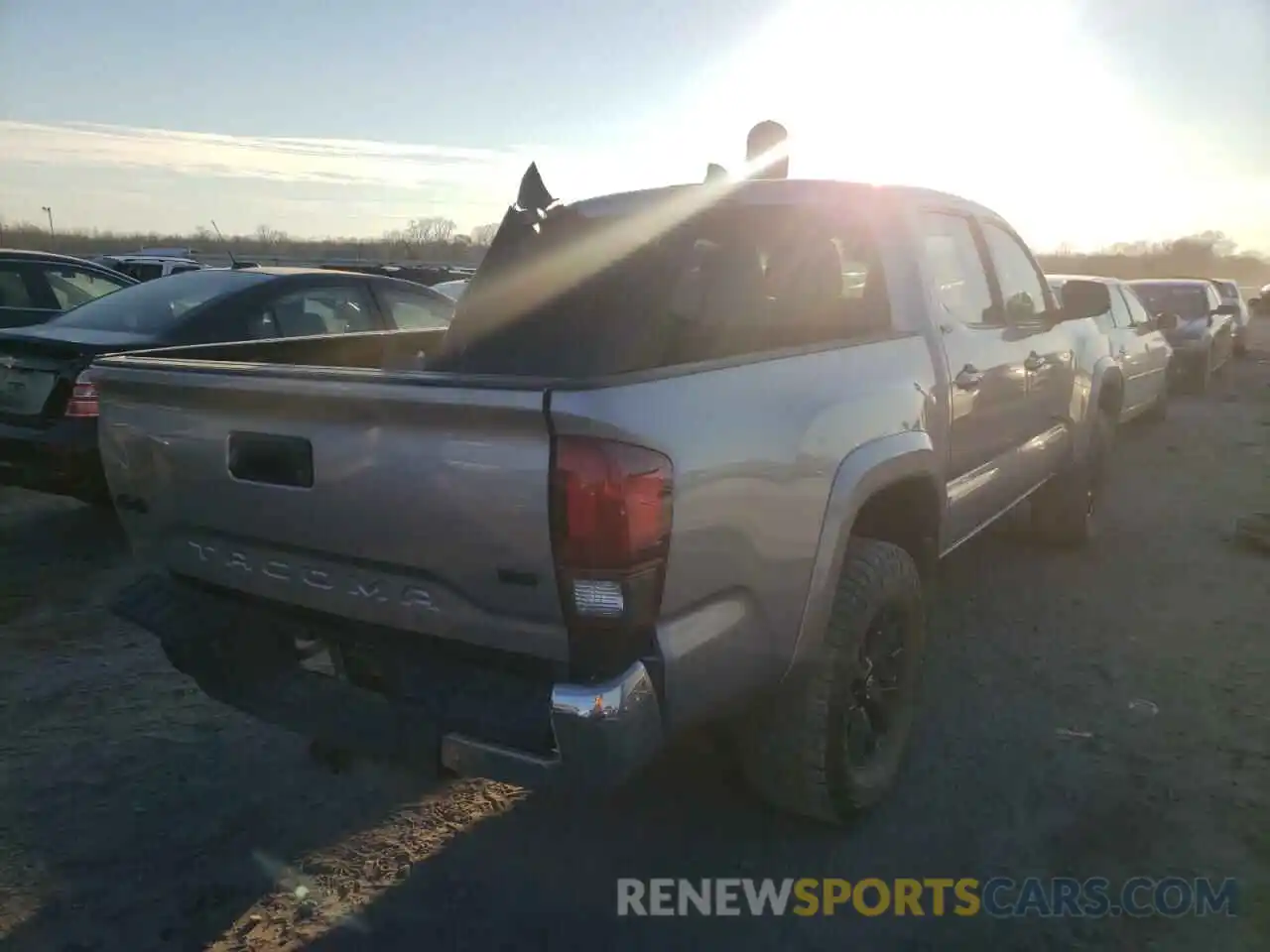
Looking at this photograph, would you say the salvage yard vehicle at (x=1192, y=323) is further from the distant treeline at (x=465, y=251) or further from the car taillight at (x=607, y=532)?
the distant treeline at (x=465, y=251)

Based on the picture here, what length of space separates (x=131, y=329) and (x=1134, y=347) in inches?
342

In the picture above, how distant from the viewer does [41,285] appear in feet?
28.2

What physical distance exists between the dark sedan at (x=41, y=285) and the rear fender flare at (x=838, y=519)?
7357 millimetres

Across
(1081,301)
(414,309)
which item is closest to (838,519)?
(1081,301)

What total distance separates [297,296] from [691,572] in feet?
16.8

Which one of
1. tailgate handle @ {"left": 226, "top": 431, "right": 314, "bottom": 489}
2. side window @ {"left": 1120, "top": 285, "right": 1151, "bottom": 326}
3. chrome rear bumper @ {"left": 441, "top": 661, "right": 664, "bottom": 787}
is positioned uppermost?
tailgate handle @ {"left": 226, "top": 431, "right": 314, "bottom": 489}

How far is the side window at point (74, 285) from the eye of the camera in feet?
28.5

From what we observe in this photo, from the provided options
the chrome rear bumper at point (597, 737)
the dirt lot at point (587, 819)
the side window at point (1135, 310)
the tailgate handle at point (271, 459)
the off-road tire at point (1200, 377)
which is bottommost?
the off-road tire at point (1200, 377)

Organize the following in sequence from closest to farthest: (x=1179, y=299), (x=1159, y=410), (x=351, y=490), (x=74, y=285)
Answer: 1. (x=351, y=490)
2. (x=74, y=285)
3. (x=1159, y=410)
4. (x=1179, y=299)

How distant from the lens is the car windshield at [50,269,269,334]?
19.7ft

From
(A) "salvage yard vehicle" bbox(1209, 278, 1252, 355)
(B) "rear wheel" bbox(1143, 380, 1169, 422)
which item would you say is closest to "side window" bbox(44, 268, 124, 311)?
(B) "rear wheel" bbox(1143, 380, 1169, 422)

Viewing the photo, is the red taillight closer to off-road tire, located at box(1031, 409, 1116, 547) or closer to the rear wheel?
off-road tire, located at box(1031, 409, 1116, 547)

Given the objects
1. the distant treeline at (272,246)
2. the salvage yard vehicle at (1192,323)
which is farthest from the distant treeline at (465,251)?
the salvage yard vehicle at (1192,323)

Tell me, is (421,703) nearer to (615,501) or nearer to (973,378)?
(615,501)
